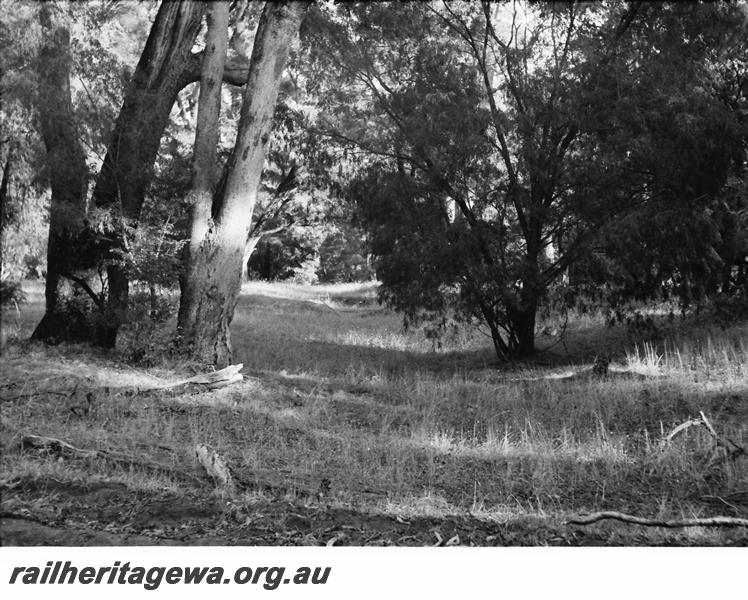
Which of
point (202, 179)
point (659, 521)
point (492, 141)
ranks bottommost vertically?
point (659, 521)

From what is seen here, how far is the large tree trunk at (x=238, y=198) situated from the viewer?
7324 mm

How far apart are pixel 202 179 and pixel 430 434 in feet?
11.3

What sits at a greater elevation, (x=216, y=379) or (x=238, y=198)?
(x=238, y=198)

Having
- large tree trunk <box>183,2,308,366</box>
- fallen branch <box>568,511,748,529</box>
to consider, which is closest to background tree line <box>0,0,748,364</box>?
large tree trunk <box>183,2,308,366</box>

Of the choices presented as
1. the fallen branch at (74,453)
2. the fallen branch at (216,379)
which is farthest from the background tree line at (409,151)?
the fallen branch at (74,453)

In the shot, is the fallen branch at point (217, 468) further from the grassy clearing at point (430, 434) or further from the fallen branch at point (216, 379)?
the fallen branch at point (216, 379)

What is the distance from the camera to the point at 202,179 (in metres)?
7.29

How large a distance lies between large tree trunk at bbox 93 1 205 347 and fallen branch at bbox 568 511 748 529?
4647 mm

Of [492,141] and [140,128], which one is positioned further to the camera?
[492,141]

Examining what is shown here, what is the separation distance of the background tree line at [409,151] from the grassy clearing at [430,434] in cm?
82

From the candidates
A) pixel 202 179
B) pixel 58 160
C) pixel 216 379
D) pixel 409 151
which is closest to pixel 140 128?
pixel 202 179

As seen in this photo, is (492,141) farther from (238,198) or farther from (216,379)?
(216,379)
